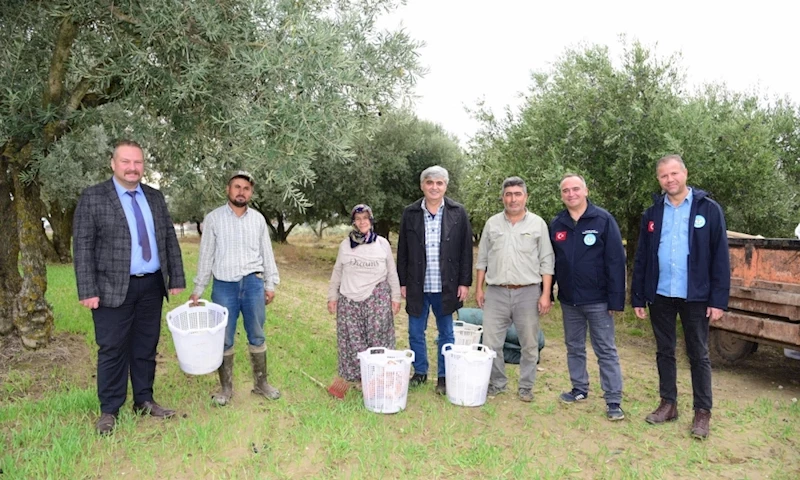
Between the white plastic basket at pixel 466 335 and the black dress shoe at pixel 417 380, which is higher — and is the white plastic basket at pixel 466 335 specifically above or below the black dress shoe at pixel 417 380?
above

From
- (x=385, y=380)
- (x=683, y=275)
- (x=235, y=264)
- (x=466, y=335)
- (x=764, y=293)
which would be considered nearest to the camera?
(x=683, y=275)

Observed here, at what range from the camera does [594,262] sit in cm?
511

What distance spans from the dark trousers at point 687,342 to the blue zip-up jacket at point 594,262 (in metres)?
0.36

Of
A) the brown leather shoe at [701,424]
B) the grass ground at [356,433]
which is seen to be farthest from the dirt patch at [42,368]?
the brown leather shoe at [701,424]

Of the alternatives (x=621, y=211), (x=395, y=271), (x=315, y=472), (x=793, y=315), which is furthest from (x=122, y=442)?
(x=621, y=211)

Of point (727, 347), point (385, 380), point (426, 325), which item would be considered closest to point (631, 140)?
point (727, 347)

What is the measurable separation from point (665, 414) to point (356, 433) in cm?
277

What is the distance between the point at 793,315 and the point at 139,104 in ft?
23.4

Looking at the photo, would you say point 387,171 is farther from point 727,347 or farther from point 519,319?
point 519,319

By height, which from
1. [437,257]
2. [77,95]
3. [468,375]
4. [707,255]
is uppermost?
[77,95]

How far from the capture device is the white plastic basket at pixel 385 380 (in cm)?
486

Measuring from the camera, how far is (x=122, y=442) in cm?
417

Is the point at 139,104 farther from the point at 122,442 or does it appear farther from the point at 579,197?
the point at 579,197

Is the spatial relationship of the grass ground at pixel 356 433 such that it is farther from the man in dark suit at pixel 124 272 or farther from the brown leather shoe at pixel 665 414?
the man in dark suit at pixel 124 272
